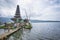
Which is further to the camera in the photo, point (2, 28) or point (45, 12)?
point (2, 28)

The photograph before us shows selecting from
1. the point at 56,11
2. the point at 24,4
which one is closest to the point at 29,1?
the point at 24,4

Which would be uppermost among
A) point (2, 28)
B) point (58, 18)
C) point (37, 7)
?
point (37, 7)

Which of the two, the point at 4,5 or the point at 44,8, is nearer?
the point at 4,5

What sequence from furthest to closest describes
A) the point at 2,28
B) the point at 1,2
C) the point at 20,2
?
the point at 2,28
the point at 20,2
the point at 1,2

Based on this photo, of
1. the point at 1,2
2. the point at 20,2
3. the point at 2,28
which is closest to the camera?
the point at 1,2

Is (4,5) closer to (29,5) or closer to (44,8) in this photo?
(29,5)

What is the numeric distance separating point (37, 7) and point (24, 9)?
0.69 m

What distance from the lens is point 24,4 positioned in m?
8.21

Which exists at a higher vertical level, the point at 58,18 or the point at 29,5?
the point at 29,5

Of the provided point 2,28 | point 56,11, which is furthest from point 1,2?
point 56,11

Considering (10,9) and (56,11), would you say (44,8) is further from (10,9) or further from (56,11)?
(10,9)

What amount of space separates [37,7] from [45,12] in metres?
0.49

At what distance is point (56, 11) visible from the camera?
830cm

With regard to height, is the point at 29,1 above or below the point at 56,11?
above
